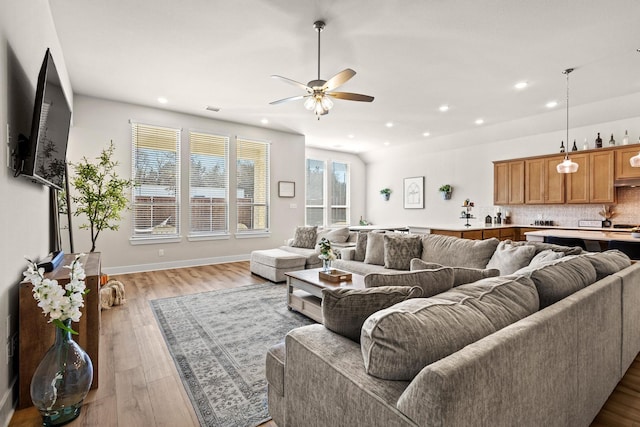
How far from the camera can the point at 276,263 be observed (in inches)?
183

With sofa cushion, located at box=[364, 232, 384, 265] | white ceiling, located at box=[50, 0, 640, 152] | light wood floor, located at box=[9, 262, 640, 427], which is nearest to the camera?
light wood floor, located at box=[9, 262, 640, 427]

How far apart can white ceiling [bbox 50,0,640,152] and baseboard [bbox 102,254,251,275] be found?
2.86 m

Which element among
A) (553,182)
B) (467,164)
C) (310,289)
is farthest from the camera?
(467,164)

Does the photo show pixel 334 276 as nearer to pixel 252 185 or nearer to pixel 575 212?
pixel 252 185

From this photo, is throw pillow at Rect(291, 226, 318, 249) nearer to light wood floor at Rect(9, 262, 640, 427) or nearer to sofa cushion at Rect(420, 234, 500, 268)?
sofa cushion at Rect(420, 234, 500, 268)

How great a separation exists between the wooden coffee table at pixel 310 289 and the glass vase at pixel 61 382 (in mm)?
1827

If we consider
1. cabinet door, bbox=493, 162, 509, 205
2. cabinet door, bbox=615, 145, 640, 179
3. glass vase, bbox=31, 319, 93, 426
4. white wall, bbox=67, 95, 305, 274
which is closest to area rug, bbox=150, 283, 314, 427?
glass vase, bbox=31, 319, 93, 426

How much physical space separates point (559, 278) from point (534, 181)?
5644 millimetres

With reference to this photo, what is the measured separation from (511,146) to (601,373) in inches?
245

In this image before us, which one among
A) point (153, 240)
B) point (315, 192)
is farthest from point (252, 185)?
point (315, 192)

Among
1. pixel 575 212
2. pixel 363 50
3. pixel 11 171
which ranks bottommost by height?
pixel 575 212

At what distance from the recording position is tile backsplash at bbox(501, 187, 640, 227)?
5316mm

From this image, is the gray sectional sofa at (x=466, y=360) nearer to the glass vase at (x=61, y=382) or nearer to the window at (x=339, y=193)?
the glass vase at (x=61, y=382)

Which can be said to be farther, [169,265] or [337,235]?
[169,265]
